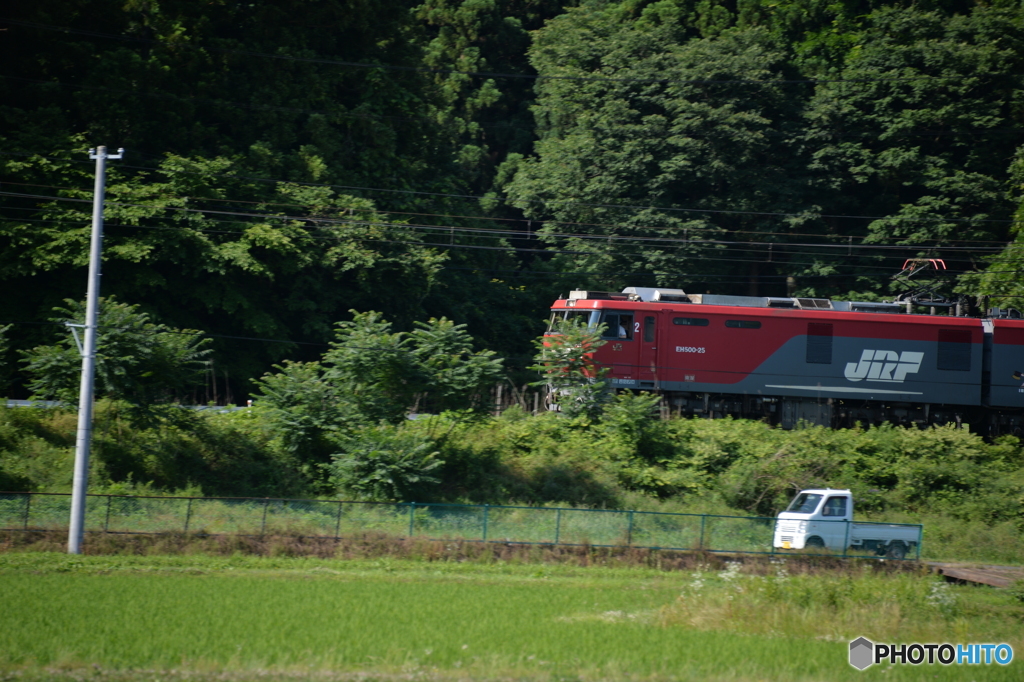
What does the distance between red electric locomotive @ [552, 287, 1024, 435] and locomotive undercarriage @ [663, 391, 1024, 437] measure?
78mm

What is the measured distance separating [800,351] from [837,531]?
1083cm

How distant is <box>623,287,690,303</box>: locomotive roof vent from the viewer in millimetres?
29719

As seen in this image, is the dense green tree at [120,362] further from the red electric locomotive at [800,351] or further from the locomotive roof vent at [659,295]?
the locomotive roof vent at [659,295]

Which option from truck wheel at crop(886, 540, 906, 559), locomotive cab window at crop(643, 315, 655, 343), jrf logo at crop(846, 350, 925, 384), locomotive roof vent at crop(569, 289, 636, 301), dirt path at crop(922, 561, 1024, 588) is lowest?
dirt path at crop(922, 561, 1024, 588)

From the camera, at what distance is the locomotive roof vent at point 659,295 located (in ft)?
97.5

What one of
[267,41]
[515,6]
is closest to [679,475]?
[267,41]

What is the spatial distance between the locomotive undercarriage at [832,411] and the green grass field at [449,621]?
11.8 meters

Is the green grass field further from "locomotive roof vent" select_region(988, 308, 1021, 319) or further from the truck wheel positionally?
"locomotive roof vent" select_region(988, 308, 1021, 319)

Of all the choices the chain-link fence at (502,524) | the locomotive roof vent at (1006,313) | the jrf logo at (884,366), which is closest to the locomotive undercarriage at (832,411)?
the jrf logo at (884,366)

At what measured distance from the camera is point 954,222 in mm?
41062

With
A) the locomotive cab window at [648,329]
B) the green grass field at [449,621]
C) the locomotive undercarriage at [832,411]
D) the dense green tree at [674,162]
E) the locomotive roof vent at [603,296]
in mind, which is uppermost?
the dense green tree at [674,162]

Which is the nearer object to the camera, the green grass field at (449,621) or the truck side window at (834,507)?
the green grass field at (449,621)

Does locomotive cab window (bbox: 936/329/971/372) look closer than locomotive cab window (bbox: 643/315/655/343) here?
No

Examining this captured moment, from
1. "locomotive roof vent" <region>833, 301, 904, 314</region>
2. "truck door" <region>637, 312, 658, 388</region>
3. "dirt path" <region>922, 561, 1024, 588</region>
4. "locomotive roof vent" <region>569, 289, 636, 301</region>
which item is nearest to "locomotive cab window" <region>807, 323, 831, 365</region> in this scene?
"locomotive roof vent" <region>833, 301, 904, 314</region>
